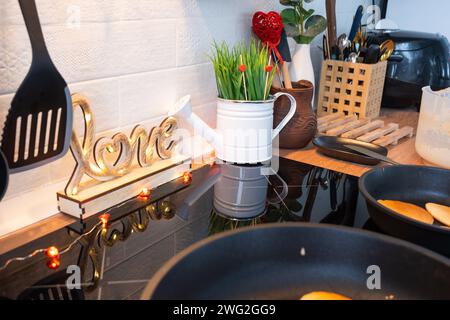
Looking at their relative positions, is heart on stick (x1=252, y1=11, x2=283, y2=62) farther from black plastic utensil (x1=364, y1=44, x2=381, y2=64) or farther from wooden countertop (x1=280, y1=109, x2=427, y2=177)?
black plastic utensil (x1=364, y1=44, x2=381, y2=64)

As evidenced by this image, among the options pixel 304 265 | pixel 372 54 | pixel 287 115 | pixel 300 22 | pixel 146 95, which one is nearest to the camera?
pixel 304 265

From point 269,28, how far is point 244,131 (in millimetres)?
254

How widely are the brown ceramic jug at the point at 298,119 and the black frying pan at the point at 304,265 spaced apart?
19.8 inches

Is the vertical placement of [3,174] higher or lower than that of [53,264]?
higher

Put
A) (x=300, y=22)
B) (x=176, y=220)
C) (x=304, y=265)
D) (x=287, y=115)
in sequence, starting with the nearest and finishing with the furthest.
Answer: (x=304, y=265) → (x=176, y=220) → (x=287, y=115) → (x=300, y=22)

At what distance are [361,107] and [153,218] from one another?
2.43 feet

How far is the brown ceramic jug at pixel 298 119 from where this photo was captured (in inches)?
39.8

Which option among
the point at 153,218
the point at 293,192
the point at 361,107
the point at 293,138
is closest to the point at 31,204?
the point at 153,218

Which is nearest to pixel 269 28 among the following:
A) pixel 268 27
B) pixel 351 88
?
pixel 268 27

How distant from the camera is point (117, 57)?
791mm

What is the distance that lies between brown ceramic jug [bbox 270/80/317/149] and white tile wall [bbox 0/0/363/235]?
15 cm

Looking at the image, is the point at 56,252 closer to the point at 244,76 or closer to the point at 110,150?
the point at 110,150
